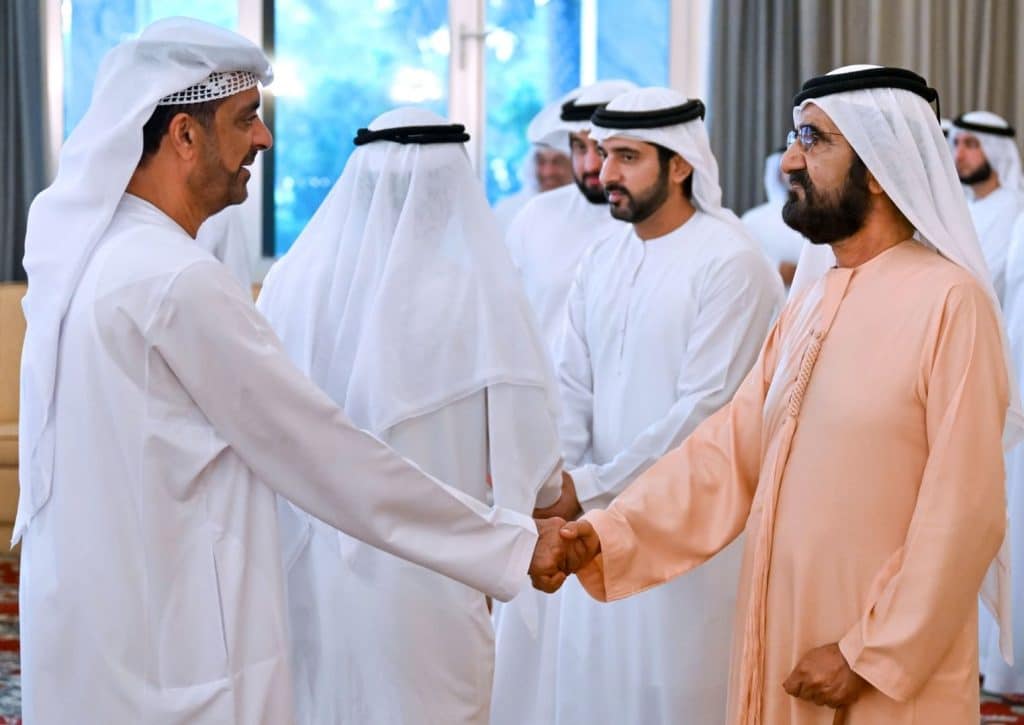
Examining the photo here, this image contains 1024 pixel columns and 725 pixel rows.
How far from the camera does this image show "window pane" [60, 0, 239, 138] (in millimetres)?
7246

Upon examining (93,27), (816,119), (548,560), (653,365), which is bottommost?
(548,560)

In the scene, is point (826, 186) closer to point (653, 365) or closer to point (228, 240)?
point (653, 365)

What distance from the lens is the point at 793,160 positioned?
2508mm

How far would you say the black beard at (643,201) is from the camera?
3.64 meters

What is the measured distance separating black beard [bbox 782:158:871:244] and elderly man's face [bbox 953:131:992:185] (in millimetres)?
4997

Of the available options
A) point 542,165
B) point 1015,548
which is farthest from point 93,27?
point 1015,548

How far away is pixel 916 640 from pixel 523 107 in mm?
5838

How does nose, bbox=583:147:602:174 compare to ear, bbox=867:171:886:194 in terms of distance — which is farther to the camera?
nose, bbox=583:147:602:174

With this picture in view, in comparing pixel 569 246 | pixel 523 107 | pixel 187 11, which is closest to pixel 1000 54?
pixel 523 107

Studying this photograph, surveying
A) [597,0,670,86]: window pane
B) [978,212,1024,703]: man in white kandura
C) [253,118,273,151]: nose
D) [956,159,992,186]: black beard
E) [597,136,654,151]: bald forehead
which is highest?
[597,0,670,86]: window pane

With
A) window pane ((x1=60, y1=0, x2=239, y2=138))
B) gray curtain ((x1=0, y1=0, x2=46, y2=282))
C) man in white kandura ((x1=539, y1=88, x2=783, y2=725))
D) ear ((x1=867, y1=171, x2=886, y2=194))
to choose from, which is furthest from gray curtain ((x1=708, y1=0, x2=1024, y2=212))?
ear ((x1=867, y1=171, x2=886, y2=194))

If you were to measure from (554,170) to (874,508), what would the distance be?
13.7 feet

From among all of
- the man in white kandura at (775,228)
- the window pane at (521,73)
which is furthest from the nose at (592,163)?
the window pane at (521,73)

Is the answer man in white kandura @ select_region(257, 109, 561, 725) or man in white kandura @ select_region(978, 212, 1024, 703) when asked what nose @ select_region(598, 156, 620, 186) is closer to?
man in white kandura @ select_region(257, 109, 561, 725)
